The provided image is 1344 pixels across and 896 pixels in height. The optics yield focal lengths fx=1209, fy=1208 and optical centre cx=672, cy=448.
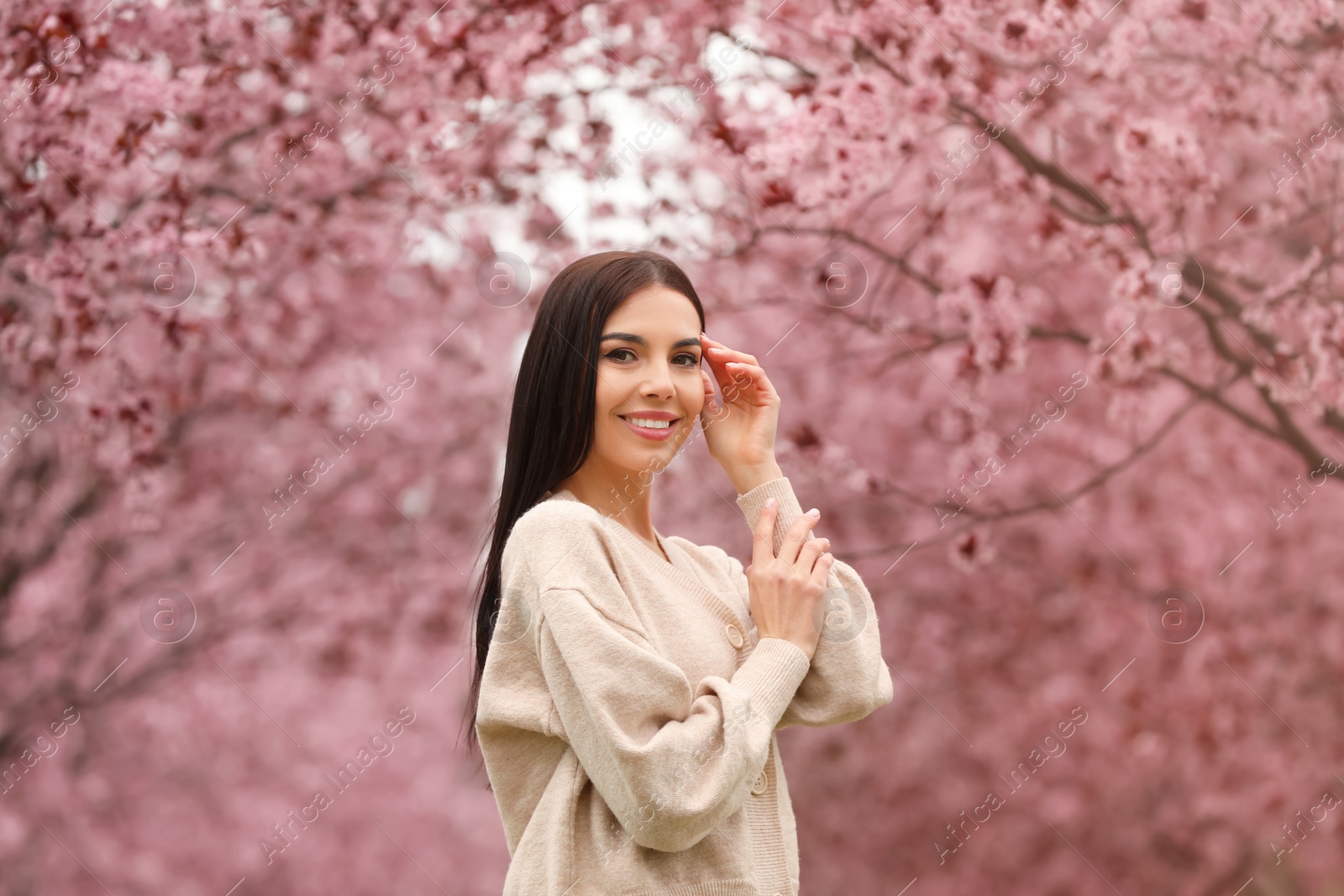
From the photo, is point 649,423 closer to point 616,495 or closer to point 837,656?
point 616,495

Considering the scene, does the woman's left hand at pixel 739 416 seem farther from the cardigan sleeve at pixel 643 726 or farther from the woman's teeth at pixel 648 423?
the cardigan sleeve at pixel 643 726

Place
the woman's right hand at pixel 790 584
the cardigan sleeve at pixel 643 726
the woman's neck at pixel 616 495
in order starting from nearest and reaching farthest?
1. the cardigan sleeve at pixel 643 726
2. the woman's right hand at pixel 790 584
3. the woman's neck at pixel 616 495

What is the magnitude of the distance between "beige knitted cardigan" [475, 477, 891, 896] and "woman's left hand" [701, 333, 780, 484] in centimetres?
12

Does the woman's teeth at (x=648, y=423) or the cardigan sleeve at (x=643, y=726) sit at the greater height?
the woman's teeth at (x=648, y=423)

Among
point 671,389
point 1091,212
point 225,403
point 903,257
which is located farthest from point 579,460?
point 225,403

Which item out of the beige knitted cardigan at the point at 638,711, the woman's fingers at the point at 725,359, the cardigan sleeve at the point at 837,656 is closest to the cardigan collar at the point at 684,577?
the beige knitted cardigan at the point at 638,711

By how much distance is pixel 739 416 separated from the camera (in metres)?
1.80

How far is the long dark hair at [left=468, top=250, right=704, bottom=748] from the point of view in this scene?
1639 millimetres

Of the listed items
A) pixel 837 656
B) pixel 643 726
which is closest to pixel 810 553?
pixel 837 656

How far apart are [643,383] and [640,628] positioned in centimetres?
33

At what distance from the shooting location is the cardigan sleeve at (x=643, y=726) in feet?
4.52

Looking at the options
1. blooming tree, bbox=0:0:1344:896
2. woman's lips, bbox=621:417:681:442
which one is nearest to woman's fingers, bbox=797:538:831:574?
woman's lips, bbox=621:417:681:442

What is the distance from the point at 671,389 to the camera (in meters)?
1.62

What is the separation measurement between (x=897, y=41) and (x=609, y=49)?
0.97m
